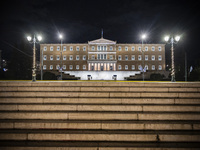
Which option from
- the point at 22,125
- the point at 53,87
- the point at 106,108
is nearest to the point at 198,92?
the point at 106,108

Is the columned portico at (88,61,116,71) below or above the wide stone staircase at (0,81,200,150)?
above

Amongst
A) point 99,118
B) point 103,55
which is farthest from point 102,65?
point 99,118

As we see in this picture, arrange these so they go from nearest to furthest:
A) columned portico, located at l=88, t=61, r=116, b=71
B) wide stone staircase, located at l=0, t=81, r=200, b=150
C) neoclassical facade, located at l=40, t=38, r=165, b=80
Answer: wide stone staircase, located at l=0, t=81, r=200, b=150 < columned portico, located at l=88, t=61, r=116, b=71 < neoclassical facade, located at l=40, t=38, r=165, b=80

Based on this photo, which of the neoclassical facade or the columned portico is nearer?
the columned portico

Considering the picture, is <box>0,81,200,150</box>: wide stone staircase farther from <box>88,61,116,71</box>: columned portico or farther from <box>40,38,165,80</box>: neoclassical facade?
<box>40,38,165,80</box>: neoclassical facade

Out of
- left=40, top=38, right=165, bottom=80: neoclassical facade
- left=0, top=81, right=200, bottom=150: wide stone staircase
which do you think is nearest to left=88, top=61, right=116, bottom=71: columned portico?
left=40, top=38, right=165, bottom=80: neoclassical facade

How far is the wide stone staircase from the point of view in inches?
154

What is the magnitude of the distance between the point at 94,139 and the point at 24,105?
10.8 ft

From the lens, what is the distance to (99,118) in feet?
15.4

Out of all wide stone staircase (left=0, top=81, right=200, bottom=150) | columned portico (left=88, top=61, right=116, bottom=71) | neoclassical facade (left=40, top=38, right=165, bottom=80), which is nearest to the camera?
wide stone staircase (left=0, top=81, right=200, bottom=150)

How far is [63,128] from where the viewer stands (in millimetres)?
4293

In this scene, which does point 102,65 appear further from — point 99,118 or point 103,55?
point 99,118

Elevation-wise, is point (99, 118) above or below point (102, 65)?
below

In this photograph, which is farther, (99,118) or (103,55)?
(103,55)
